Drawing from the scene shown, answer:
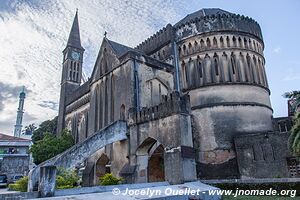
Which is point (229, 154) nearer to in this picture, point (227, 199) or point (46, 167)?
point (227, 199)

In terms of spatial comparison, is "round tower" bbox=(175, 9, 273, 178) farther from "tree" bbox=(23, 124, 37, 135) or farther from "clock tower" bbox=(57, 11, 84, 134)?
"tree" bbox=(23, 124, 37, 135)

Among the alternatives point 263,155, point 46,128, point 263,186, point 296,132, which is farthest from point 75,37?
point 263,186

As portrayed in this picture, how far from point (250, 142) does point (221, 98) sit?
4.10m

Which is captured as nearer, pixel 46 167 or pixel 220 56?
pixel 46 167

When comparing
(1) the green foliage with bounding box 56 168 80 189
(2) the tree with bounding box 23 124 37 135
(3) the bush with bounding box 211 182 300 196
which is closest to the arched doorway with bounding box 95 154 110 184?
(1) the green foliage with bounding box 56 168 80 189

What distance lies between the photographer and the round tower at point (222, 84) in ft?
61.8

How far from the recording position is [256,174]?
16797 mm

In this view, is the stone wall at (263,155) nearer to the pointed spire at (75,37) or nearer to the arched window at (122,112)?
the arched window at (122,112)

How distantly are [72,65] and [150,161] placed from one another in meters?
27.8

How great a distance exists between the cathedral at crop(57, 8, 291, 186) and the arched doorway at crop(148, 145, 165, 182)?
73 millimetres

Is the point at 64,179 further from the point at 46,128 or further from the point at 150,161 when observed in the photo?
the point at 46,128

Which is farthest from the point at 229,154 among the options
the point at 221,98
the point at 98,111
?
the point at 98,111

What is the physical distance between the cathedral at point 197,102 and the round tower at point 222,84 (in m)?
0.07

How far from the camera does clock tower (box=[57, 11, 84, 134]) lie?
3784 centimetres
